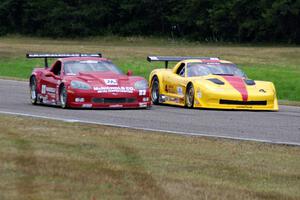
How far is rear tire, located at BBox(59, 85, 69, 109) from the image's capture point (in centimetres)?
1909

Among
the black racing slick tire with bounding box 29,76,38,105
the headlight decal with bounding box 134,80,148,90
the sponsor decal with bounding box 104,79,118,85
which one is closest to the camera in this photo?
the sponsor decal with bounding box 104,79,118,85

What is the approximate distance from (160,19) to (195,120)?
72.8m

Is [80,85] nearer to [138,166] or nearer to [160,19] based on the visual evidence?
[138,166]

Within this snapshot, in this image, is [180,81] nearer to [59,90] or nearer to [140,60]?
[59,90]

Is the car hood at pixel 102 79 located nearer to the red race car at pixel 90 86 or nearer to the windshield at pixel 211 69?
the red race car at pixel 90 86

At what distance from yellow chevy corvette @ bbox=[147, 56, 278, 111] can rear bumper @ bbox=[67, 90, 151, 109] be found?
1777 millimetres

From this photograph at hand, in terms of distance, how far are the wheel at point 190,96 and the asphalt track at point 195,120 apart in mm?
395

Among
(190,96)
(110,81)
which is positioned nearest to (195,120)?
(110,81)

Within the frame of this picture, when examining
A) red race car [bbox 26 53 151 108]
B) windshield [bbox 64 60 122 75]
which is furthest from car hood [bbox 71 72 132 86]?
windshield [bbox 64 60 122 75]

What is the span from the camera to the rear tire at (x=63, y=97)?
19094 mm

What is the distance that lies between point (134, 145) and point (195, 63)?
10288 mm

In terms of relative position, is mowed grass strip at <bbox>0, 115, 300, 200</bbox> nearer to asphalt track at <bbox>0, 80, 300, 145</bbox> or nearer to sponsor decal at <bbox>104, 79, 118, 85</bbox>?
asphalt track at <bbox>0, 80, 300, 145</bbox>

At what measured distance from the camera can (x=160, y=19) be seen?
88875mm

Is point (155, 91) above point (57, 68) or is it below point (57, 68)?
below
